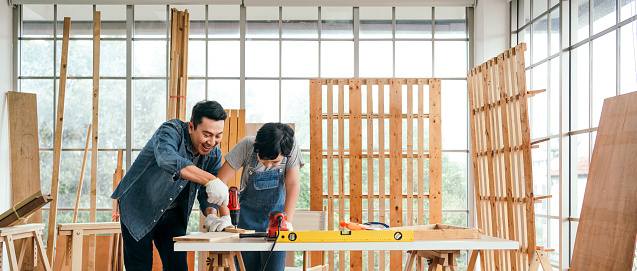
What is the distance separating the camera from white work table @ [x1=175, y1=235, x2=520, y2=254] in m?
2.79

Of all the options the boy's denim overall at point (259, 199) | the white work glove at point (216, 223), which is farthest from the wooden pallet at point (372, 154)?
the white work glove at point (216, 223)

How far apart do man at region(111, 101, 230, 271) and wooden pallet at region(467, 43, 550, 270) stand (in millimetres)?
2406

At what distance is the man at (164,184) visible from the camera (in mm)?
2939

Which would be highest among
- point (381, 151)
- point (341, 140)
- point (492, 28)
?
point (492, 28)

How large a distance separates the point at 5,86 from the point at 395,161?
175 inches

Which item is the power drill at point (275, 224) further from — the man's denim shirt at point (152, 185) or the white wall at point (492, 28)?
the white wall at point (492, 28)

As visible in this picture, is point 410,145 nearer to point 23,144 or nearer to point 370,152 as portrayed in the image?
point 370,152

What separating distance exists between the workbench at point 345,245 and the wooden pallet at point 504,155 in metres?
1.60

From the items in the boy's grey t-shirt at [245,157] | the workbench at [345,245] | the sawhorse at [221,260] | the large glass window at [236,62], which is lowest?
the sawhorse at [221,260]

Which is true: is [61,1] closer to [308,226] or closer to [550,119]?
[308,226]

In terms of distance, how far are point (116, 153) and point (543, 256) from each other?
4.73 metres

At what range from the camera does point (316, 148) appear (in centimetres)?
600

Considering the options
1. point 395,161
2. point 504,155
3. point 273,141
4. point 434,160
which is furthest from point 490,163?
Answer: point 273,141

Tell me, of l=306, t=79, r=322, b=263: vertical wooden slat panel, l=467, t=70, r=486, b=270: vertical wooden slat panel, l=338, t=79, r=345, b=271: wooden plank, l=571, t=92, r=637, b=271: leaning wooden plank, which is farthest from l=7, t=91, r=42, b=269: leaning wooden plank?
l=571, t=92, r=637, b=271: leaning wooden plank
